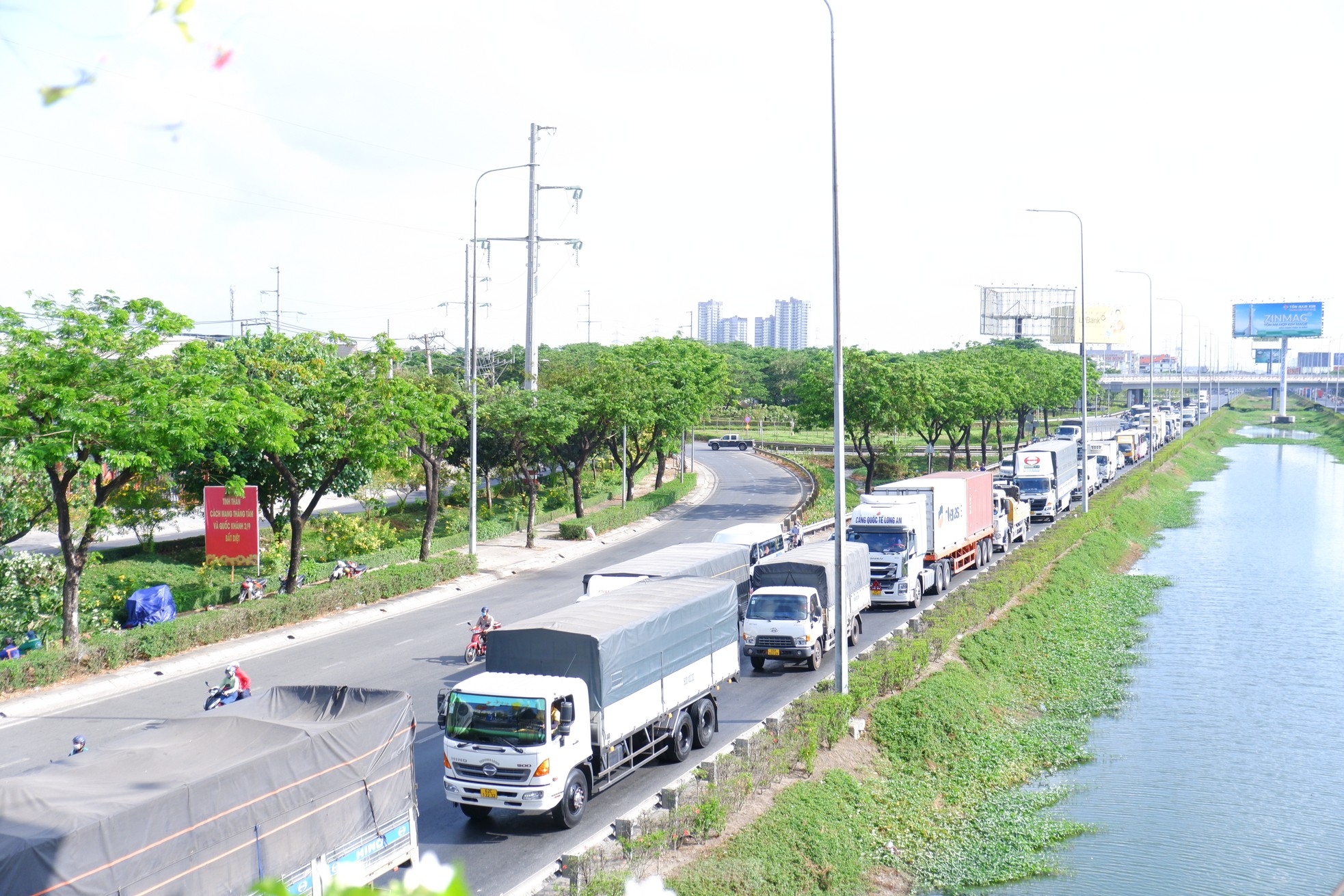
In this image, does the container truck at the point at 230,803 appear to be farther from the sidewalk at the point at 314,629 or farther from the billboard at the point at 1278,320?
the billboard at the point at 1278,320

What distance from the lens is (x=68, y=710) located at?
22391 mm

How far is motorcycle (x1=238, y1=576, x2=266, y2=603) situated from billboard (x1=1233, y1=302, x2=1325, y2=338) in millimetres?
140379

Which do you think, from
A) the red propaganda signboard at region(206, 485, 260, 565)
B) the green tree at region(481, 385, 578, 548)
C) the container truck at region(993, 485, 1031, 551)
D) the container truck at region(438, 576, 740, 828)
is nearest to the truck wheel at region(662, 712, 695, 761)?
the container truck at region(438, 576, 740, 828)

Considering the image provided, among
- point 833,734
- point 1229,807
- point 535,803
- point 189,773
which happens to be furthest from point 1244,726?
point 189,773

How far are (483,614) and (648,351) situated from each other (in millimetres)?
37919

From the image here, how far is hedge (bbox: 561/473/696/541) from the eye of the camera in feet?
154

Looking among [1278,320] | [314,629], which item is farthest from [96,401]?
[1278,320]

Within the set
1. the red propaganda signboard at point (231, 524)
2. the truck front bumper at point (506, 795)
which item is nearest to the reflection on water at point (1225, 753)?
the truck front bumper at point (506, 795)

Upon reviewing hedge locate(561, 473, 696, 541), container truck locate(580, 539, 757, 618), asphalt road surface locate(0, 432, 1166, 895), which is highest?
container truck locate(580, 539, 757, 618)

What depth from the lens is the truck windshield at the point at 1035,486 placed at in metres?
51.5

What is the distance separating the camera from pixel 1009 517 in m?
44.1

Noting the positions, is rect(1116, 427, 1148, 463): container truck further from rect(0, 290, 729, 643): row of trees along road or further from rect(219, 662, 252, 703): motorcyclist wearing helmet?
rect(219, 662, 252, 703): motorcyclist wearing helmet

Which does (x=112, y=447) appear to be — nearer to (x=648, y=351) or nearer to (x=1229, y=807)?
(x=1229, y=807)

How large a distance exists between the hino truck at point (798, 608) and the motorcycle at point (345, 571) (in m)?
15.2
